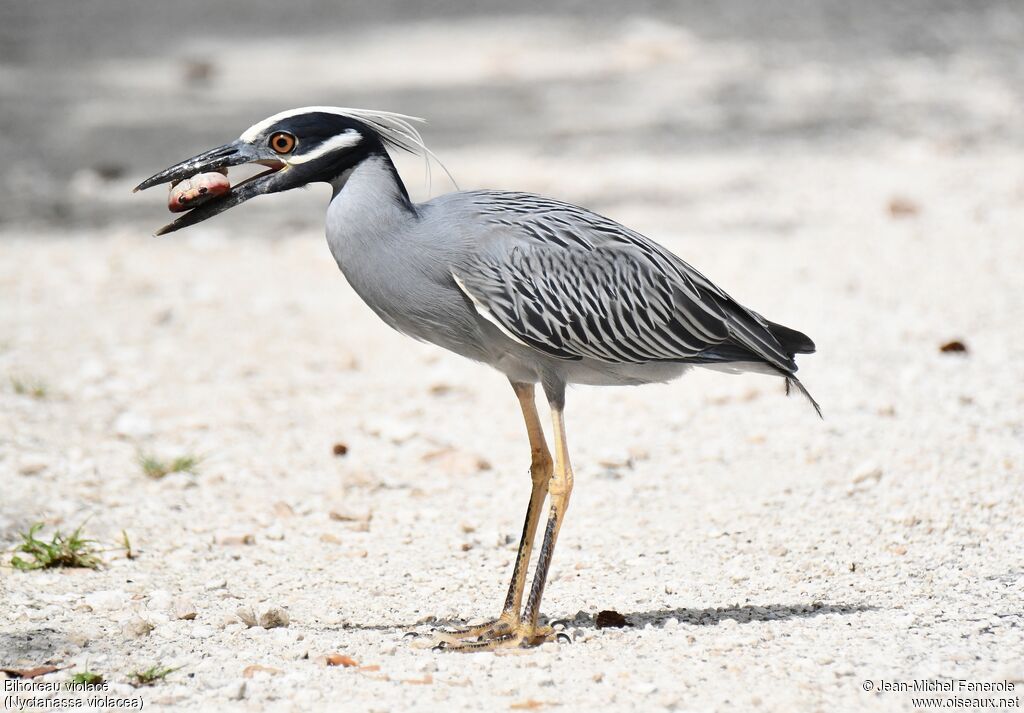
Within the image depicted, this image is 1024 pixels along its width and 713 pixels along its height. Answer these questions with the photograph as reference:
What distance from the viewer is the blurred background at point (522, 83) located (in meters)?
12.1

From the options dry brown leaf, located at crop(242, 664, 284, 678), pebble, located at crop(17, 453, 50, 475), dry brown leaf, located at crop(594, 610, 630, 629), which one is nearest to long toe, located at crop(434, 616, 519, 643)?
dry brown leaf, located at crop(594, 610, 630, 629)

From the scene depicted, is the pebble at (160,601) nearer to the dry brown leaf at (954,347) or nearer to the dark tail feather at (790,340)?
the dark tail feather at (790,340)

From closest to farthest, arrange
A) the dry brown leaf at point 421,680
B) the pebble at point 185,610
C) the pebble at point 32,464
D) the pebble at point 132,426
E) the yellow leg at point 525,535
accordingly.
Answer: the dry brown leaf at point 421,680 < the yellow leg at point 525,535 < the pebble at point 185,610 < the pebble at point 32,464 < the pebble at point 132,426

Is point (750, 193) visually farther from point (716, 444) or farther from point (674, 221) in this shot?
point (716, 444)

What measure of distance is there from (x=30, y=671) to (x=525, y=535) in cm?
174

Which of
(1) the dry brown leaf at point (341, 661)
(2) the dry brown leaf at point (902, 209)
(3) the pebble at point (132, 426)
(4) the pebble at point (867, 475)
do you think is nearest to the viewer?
(1) the dry brown leaf at point (341, 661)

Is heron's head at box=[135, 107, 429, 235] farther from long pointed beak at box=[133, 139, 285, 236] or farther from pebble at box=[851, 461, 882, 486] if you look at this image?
pebble at box=[851, 461, 882, 486]

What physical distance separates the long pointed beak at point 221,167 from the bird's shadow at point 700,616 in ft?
5.10

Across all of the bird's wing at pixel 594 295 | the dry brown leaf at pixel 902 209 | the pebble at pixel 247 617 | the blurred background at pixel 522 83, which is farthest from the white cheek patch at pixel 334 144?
the dry brown leaf at pixel 902 209

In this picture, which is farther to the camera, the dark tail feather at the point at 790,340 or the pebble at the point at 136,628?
the dark tail feather at the point at 790,340

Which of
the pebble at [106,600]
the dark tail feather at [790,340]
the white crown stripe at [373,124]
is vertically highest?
the white crown stripe at [373,124]

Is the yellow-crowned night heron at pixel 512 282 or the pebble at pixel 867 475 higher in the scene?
the yellow-crowned night heron at pixel 512 282

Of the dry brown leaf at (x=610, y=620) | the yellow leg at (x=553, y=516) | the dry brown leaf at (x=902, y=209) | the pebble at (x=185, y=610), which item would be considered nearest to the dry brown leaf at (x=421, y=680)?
the yellow leg at (x=553, y=516)

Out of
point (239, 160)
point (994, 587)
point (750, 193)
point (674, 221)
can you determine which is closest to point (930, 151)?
point (750, 193)
